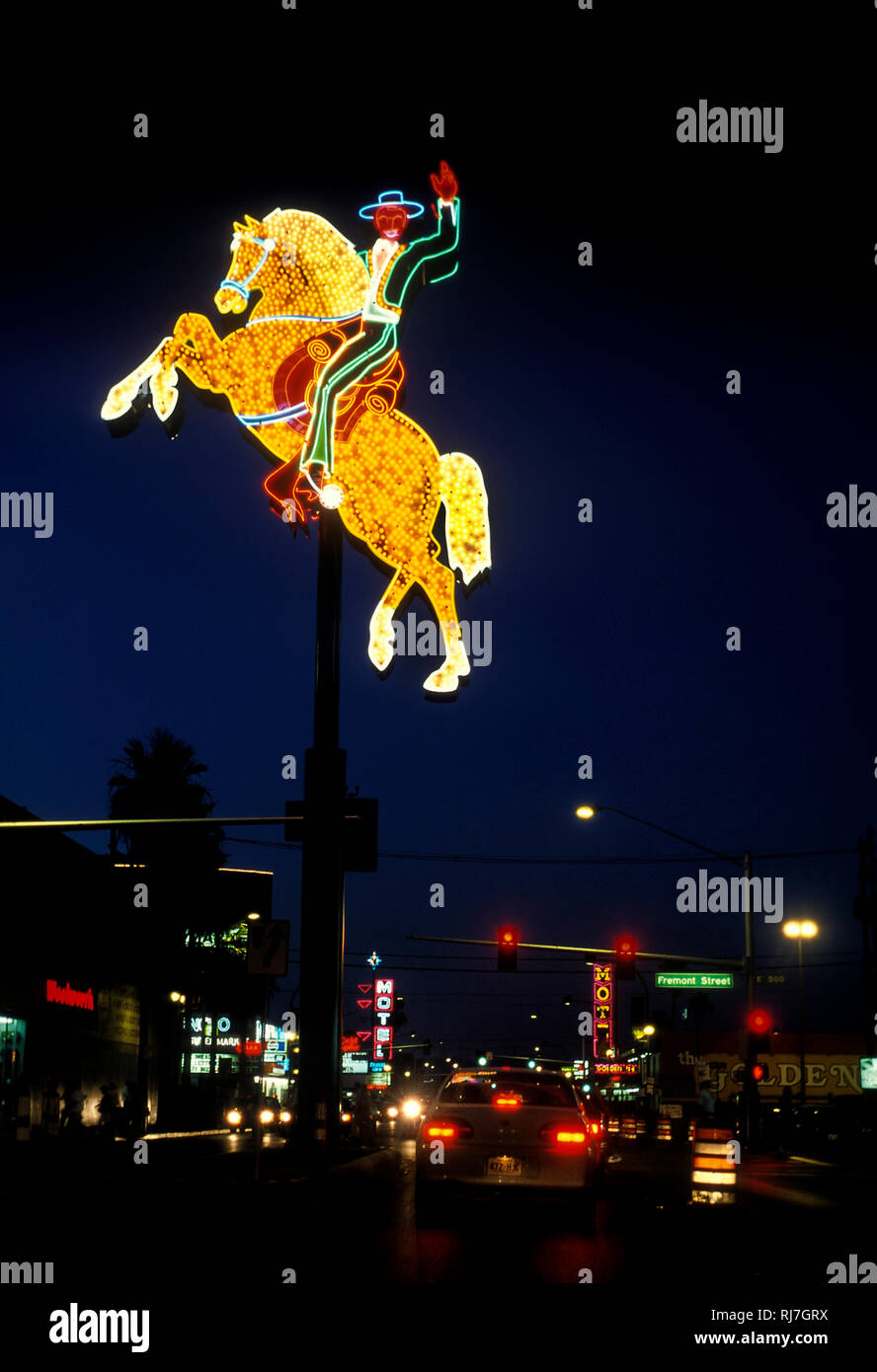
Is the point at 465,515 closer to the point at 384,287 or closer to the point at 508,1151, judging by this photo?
the point at 384,287

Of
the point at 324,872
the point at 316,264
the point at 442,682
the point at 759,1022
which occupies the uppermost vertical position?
the point at 316,264

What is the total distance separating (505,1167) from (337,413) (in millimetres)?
18985

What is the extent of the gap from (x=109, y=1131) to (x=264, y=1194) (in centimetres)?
2121

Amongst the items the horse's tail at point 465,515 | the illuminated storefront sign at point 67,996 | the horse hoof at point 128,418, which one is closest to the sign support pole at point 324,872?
the horse's tail at point 465,515

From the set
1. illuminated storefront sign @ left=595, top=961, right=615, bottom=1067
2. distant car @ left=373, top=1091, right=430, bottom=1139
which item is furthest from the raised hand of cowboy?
illuminated storefront sign @ left=595, top=961, right=615, bottom=1067

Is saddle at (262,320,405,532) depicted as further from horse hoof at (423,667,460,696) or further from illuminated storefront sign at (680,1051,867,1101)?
illuminated storefront sign at (680,1051,867,1101)

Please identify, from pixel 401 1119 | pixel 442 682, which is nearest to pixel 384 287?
pixel 442 682

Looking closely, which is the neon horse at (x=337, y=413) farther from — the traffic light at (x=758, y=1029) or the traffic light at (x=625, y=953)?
the traffic light at (x=758, y=1029)

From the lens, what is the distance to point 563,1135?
16.0m

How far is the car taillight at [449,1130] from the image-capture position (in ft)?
52.5

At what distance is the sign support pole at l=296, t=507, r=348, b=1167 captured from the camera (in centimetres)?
A: 3250

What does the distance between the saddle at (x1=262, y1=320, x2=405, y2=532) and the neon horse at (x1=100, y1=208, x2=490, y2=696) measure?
2cm

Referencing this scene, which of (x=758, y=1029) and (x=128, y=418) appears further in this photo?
(x=758, y=1029)
